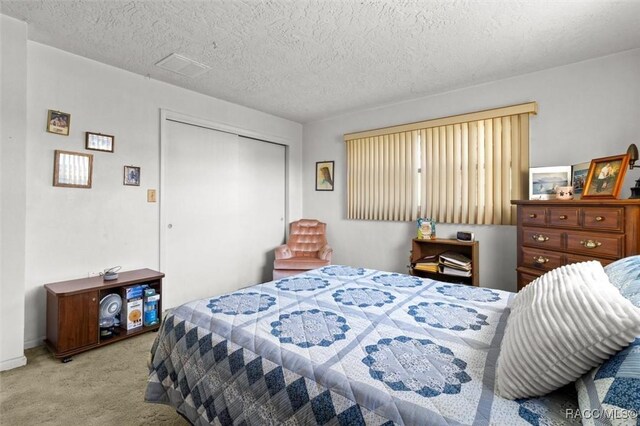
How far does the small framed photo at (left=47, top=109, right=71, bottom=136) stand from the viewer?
8.32ft

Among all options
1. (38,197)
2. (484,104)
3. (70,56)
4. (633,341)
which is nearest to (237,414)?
(633,341)

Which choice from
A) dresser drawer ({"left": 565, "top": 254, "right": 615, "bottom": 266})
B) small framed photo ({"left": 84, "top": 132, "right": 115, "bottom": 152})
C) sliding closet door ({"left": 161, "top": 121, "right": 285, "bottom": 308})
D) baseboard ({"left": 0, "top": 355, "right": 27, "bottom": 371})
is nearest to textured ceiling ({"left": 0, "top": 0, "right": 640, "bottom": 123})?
small framed photo ({"left": 84, "top": 132, "right": 115, "bottom": 152})

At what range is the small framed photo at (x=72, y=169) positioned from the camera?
2578mm

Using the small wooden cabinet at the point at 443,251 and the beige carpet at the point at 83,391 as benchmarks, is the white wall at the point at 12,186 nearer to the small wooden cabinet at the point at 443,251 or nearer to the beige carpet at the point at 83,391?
the beige carpet at the point at 83,391

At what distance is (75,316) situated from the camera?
2.36 m

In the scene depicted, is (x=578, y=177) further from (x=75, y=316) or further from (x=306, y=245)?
(x=75, y=316)

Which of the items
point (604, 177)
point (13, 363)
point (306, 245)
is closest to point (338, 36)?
point (604, 177)

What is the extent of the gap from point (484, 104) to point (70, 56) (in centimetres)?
402

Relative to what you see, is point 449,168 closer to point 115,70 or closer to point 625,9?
point 625,9

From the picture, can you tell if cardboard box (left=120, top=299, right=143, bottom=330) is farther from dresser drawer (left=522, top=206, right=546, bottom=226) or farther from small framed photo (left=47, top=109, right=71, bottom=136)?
dresser drawer (left=522, top=206, right=546, bottom=226)

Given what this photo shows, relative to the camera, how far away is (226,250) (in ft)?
13.1

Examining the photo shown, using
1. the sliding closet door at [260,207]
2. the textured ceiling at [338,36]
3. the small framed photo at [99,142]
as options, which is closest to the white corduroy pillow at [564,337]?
the textured ceiling at [338,36]

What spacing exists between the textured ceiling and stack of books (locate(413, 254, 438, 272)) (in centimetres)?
193

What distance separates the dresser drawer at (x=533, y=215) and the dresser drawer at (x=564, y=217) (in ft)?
0.22
